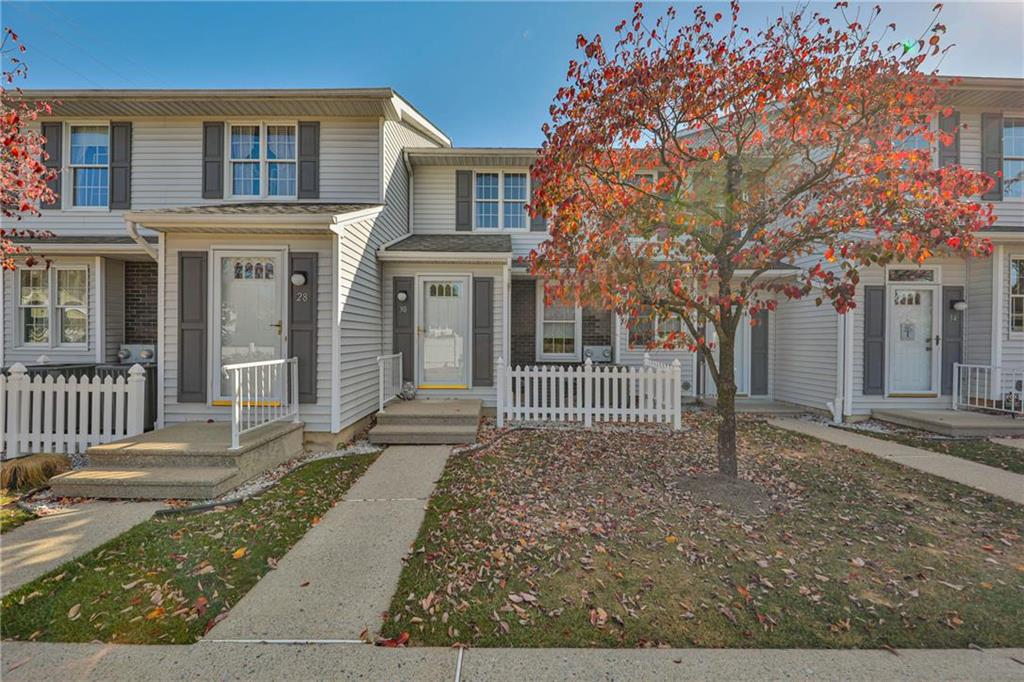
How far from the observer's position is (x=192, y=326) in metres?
6.34

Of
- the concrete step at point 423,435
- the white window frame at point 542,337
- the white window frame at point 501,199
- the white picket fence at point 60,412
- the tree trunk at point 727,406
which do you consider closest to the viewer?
the tree trunk at point 727,406

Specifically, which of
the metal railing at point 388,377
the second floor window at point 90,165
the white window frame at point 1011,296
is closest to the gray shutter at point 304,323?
the metal railing at point 388,377

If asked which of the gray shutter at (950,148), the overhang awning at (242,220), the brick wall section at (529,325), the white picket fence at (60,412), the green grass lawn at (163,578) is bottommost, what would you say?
the green grass lawn at (163,578)

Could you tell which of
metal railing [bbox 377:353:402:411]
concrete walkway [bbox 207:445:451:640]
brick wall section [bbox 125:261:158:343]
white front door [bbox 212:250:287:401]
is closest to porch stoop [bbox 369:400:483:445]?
metal railing [bbox 377:353:402:411]

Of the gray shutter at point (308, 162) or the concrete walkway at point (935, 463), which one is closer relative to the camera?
the concrete walkway at point (935, 463)

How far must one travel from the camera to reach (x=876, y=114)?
3986 mm

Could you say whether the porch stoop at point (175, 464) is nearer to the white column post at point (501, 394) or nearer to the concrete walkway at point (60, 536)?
the concrete walkway at point (60, 536)

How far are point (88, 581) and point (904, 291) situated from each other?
12.1 m

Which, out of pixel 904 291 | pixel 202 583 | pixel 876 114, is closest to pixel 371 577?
pixel 202 583

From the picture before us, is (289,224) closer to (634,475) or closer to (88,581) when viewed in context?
(88,581)

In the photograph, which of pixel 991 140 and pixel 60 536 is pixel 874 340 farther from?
pixel 60 536

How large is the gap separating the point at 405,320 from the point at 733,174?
6024mm

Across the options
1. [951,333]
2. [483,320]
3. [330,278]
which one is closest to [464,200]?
[483,320]

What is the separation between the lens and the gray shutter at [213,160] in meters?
7.61
